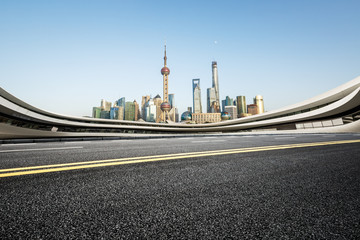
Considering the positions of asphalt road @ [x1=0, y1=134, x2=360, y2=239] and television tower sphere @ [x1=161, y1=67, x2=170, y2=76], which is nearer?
asphalt road @ [x1=0, y1=134, x2=360, y2=239]

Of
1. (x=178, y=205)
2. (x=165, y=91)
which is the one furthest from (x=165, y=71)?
(x=178, y=205)

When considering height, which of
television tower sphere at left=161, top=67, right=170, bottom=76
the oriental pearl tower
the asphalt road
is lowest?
the asphalt road

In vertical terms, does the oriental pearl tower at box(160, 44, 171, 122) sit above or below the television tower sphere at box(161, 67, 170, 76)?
below

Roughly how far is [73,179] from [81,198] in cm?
75

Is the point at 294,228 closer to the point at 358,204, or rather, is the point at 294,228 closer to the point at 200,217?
the point at 200,217

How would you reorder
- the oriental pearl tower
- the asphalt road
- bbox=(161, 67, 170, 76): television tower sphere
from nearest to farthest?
the asphalt road → the oriental pearl tower → bbox=(161, 67, 170, 76): television tower sphere

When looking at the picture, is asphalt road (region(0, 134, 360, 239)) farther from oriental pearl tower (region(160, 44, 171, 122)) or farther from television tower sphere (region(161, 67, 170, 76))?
television tower sphere (region(161, 67, 170, 76))

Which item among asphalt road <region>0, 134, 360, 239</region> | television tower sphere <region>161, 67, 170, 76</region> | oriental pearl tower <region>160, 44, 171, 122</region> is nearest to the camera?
asphalt road <region>0, 134, 360, 239</region>

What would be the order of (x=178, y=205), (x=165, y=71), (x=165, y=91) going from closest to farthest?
1. (x=178, y=205)
2. (x=165, y=91)
3. (x=165, y=71)

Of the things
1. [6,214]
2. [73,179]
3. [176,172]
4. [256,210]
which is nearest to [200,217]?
[256,210]

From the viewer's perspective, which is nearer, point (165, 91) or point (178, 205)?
point (178, 205)

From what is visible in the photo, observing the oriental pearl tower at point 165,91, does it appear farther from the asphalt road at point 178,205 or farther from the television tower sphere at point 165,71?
the asphalt road at point 178,205

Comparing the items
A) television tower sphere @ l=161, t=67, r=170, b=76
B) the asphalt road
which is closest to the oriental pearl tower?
television tower sphere @ l=161, t=67, r=170, b=76

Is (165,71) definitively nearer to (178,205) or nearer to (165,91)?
(165,91)
